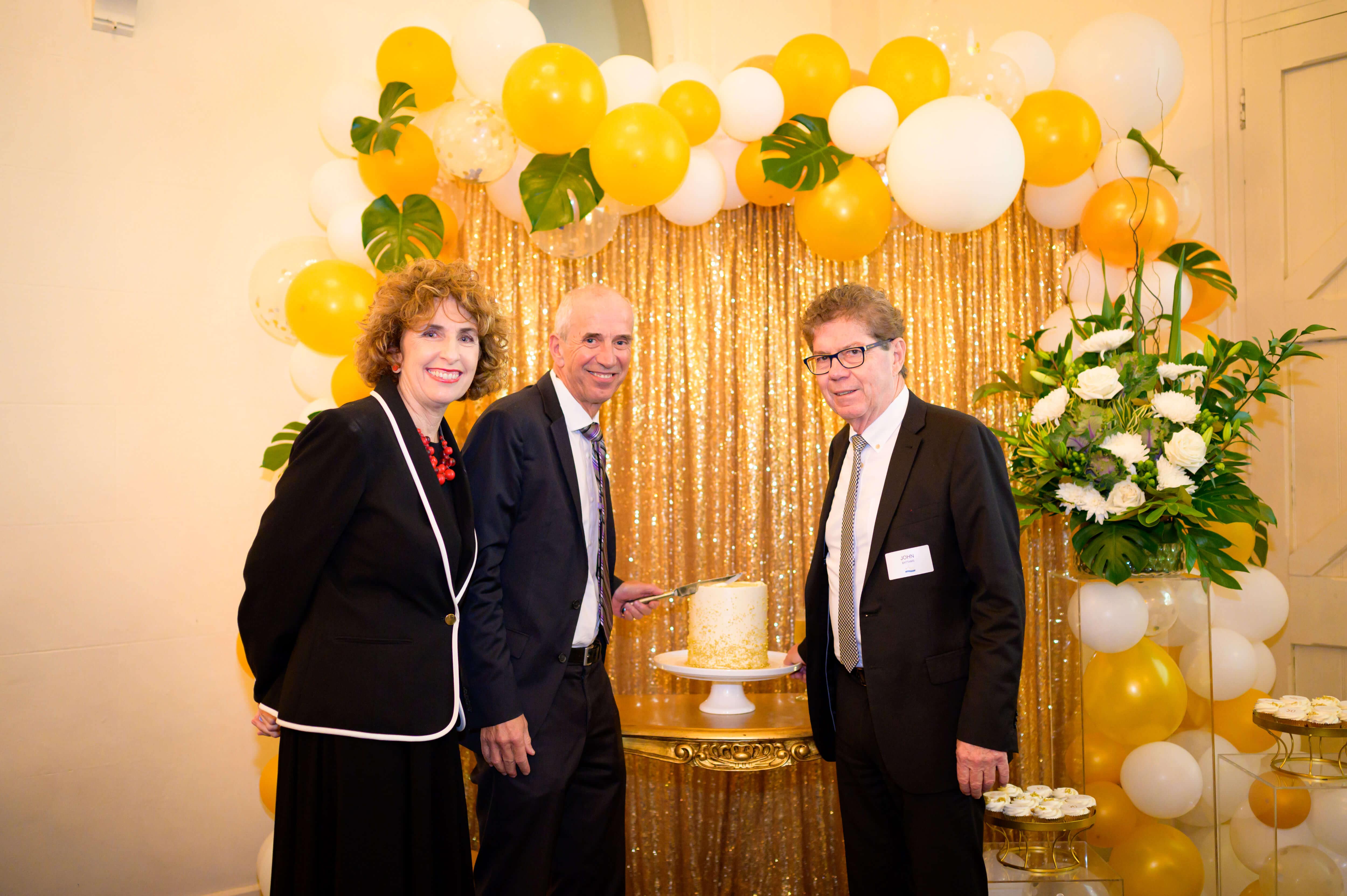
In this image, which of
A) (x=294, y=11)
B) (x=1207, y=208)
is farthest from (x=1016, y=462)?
(x=294, y=11)

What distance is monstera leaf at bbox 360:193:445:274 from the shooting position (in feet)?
9.43

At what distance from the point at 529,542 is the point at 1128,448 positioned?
1.78 metres

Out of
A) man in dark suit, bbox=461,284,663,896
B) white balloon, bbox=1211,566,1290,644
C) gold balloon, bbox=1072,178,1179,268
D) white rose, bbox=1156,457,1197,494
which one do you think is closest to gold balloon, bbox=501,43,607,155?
man in dark suit, bbox=461,284,663,896

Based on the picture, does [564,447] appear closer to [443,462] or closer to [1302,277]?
[443,462]

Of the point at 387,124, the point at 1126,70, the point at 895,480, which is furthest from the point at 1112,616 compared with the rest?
the point at 387,124

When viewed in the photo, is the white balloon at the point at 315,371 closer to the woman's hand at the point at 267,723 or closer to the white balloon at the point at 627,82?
the white balloon at the point at 627,82

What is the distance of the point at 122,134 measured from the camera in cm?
334

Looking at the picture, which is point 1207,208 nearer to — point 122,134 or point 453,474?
point 453,474

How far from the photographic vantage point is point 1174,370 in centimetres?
278

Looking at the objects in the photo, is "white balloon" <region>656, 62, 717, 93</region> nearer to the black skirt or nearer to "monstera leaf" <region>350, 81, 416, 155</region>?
"monstera leaf" <region>350, 81, 416, 155</region>

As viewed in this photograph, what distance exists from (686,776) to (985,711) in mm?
1726

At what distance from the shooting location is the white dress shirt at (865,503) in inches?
88.7

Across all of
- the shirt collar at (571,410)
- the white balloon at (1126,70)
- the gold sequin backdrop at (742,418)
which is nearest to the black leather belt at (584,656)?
the shirt collar at (571,410)

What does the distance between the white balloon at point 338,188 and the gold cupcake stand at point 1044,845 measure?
2830mm
